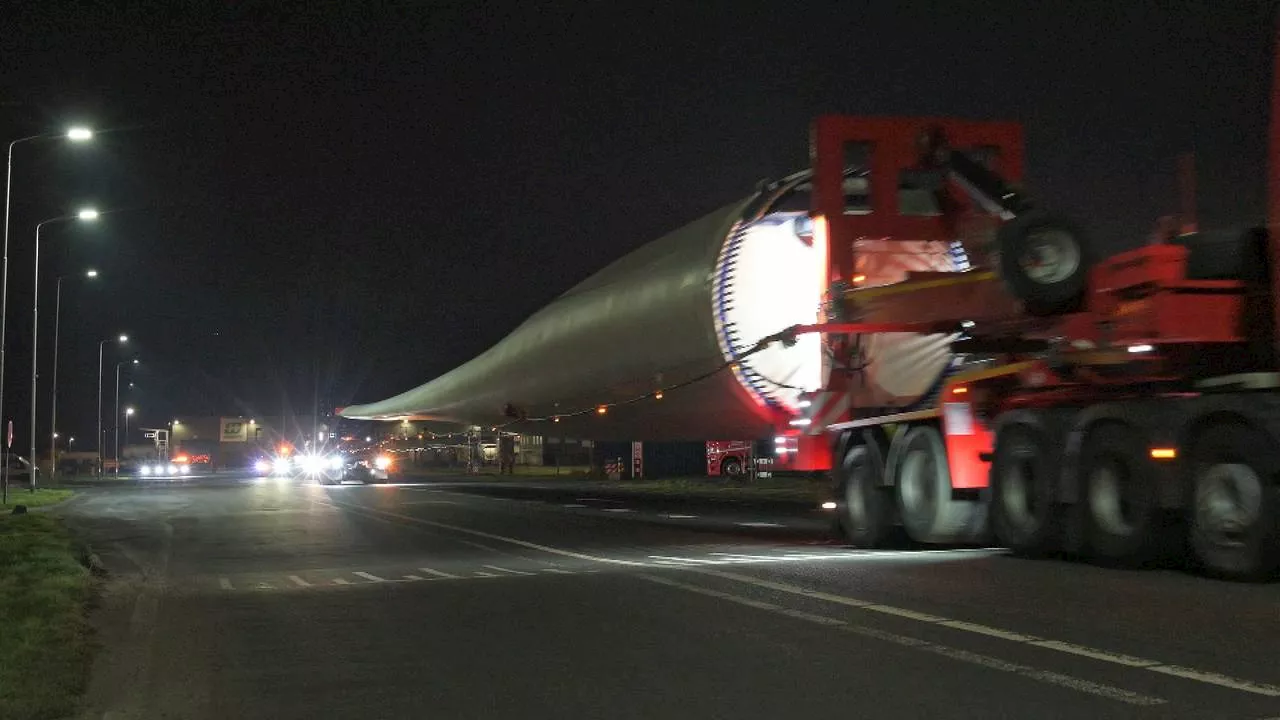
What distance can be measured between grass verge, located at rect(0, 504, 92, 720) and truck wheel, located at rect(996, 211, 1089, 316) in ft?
32.7

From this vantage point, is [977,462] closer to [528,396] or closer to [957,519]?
[957,519]

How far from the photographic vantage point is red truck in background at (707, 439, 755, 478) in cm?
5303

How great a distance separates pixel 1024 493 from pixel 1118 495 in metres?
1.54

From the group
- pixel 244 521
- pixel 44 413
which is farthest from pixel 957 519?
pixel 44 413

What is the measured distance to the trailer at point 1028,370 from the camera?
12836mm

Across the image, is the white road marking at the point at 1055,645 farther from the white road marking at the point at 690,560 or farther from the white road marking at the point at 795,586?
the white road marking at the point at 690,560

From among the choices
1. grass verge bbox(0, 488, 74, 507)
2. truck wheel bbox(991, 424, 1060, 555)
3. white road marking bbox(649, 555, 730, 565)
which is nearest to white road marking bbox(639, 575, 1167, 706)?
white road marking bbox(649, 555, 730, 565)

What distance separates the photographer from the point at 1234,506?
12.5 meters

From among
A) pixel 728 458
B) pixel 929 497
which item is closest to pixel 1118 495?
pixel 929 497

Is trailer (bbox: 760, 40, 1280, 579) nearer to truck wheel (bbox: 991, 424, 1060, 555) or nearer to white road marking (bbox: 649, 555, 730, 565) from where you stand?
truck wheel (bbox: 991, 424, 1060, 555)

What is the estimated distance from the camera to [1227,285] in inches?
520

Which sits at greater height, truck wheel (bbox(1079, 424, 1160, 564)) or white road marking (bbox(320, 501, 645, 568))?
truck wheel (bbox(1079, 424, 1160, 564))

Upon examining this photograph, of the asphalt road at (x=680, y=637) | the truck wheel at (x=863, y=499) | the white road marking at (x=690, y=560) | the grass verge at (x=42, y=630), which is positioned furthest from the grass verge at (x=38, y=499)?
the truck wheel at (x=863, y=499)

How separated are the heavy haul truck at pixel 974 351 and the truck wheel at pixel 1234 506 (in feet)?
0.06
